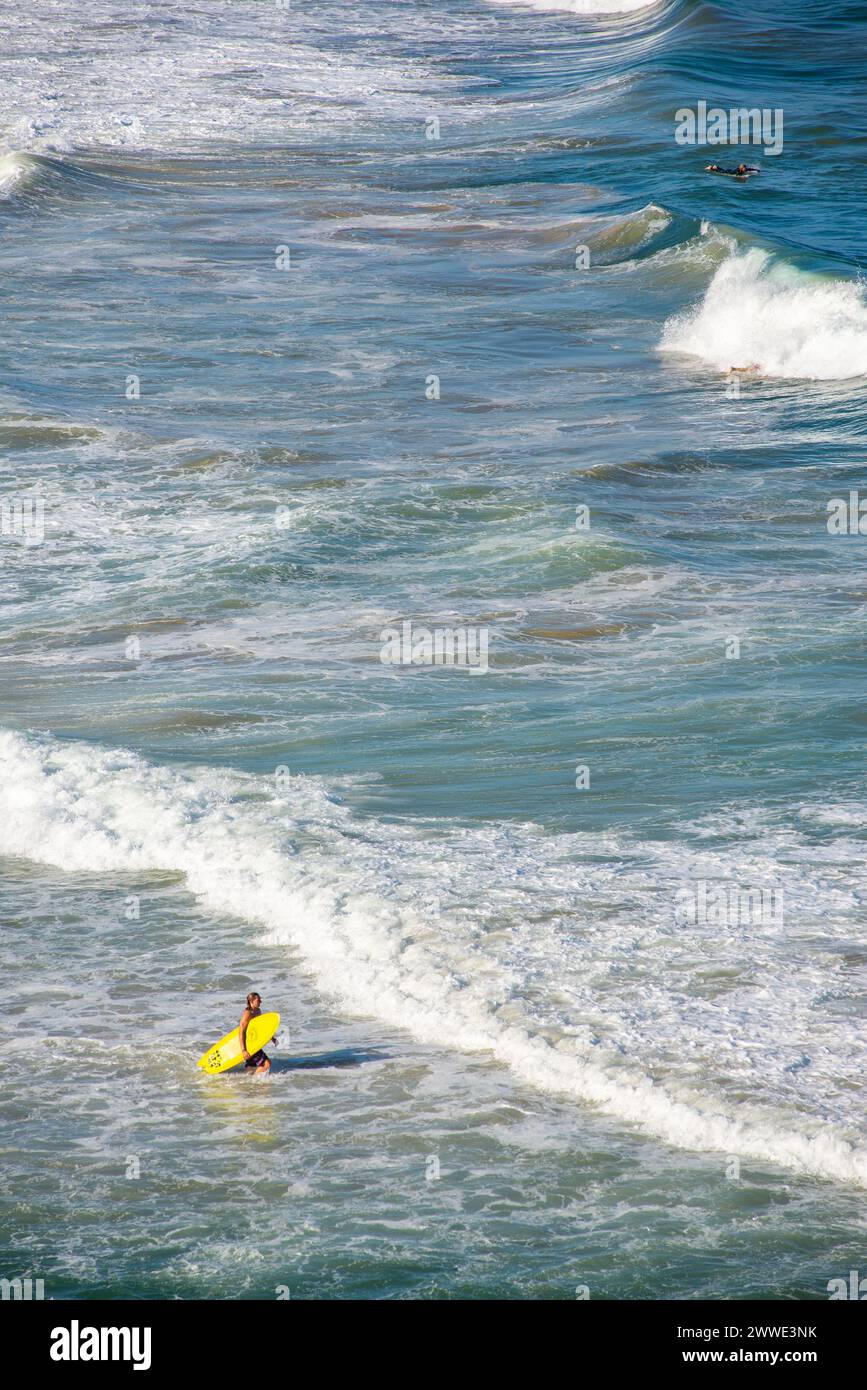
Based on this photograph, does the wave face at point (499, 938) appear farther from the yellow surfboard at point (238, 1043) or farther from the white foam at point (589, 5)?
the white foam at point (589, 5)

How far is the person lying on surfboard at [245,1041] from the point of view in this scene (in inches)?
337

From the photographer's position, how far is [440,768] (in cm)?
1246

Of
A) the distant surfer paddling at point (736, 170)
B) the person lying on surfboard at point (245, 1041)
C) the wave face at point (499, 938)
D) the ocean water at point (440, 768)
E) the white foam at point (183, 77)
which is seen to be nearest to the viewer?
the ocean water at point (440, 768)

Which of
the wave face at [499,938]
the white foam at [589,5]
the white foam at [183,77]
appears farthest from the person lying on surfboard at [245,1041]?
the white foam at [589,5]

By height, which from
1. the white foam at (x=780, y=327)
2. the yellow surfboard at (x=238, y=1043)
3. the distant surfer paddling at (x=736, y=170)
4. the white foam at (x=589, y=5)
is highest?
the white foam at (x=589, y=5)

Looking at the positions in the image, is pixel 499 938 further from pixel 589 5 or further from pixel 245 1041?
pixel 589 5

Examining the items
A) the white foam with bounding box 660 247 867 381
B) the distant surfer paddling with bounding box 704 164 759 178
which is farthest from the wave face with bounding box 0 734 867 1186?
the distant surfer paddling with bounding box 704 164 759 178

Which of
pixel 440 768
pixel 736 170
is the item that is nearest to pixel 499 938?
pixel 440 768

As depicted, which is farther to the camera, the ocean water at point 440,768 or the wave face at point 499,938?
the wave face at point 499,938

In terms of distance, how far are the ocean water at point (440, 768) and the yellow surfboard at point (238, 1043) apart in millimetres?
151

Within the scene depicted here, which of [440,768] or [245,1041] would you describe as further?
[440,768]

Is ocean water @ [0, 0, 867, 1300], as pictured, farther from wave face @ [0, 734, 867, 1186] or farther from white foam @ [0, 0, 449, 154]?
white foam @ [0, 0, 449, 154]

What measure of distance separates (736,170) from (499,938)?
99.4 feet
